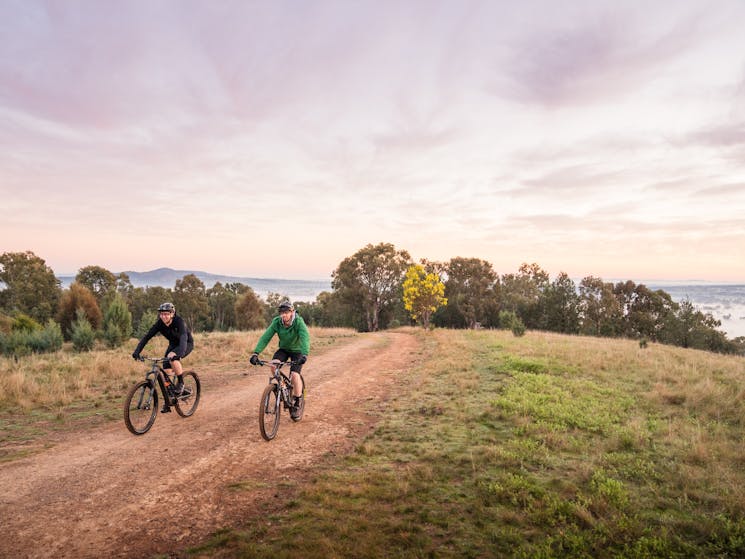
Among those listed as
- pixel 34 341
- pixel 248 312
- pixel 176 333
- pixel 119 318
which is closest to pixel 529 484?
pixel 176 333

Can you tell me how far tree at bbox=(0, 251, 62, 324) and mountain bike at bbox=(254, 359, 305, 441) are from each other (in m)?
64.1

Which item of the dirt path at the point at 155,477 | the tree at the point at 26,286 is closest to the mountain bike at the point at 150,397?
the dirt path at the point at 155,477

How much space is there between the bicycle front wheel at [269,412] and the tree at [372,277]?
4903 centimetres

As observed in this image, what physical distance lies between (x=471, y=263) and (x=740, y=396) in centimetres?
5255

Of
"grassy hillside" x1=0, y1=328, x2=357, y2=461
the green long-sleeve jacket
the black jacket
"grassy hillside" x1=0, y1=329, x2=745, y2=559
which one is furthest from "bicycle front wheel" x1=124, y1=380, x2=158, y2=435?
the green long-sleeve jacket

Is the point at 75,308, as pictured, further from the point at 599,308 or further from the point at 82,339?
the point at 599,308

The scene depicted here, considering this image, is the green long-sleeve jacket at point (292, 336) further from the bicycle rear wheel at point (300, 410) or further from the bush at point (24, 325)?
the bush at point (24, 325)

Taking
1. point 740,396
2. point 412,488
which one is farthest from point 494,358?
point 412,488

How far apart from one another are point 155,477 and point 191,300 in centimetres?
7581

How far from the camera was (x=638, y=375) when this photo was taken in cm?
1394

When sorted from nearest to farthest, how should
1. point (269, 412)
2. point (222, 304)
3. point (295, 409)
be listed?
point (269, 412), point (295, 409), point (222, 304)

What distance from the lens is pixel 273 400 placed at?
7922mm

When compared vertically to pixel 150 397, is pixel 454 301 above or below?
above

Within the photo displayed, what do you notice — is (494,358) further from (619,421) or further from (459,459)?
(459,459)
